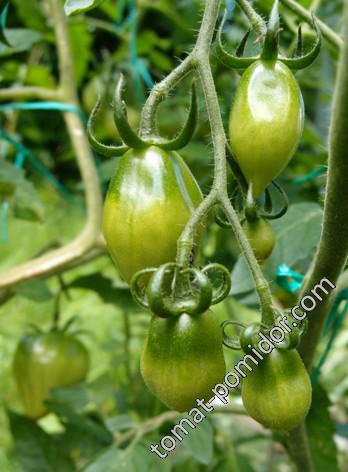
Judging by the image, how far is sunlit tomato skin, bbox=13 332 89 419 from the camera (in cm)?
105

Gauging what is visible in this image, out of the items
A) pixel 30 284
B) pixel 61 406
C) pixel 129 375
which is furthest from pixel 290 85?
pixel 129 375

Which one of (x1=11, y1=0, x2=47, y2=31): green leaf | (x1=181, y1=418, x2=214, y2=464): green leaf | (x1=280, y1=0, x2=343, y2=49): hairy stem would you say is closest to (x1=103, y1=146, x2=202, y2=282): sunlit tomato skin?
(x1=280, y1=0, x2=343, y2=49): hairy stem

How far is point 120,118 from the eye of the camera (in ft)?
1.37

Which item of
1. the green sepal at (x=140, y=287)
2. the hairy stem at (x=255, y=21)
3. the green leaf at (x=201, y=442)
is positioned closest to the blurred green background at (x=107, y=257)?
the green leaf at (x=201, y=442)

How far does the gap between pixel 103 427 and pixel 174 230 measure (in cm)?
56

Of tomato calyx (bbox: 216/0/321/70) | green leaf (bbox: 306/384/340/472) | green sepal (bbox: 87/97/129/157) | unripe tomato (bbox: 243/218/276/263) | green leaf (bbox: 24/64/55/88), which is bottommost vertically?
green leaf (bbox: 306/384/340/472)

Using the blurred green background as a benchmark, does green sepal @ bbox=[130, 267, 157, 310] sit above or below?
above

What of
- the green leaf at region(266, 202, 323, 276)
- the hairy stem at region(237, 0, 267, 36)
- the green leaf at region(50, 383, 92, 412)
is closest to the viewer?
the hairy stem at region(237, 0, 267, 36)

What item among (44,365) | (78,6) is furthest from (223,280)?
(44,365)

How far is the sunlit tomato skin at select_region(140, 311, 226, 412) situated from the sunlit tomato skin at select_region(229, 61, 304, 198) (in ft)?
0.38

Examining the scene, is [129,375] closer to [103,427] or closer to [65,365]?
[65,365]

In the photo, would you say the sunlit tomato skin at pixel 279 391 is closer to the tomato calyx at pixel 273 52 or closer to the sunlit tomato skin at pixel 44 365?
the tomato calyx at pixel 273 52

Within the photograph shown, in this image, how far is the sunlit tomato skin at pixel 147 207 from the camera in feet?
1.40

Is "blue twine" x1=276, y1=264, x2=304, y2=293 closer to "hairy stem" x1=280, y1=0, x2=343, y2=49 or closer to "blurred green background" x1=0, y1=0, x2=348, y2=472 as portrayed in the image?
"blurred green background" x1=0, y1=0, x2=348, y2=472
